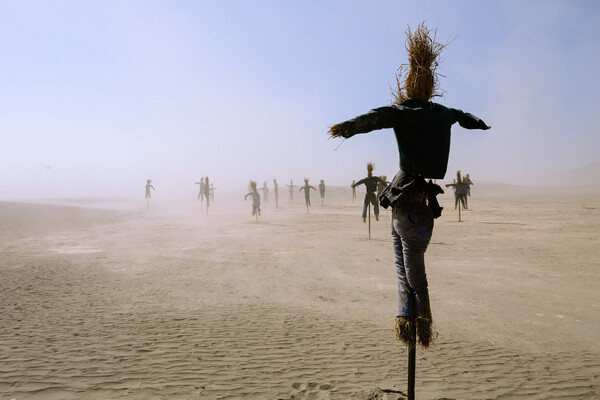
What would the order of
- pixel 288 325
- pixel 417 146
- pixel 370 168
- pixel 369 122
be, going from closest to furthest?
pixel 369 122, pixel 417 146, pixel 288 325, pixel 370 168

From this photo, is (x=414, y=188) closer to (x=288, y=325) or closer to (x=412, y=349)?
(x=412, y=349)

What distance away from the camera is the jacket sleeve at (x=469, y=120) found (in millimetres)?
3402

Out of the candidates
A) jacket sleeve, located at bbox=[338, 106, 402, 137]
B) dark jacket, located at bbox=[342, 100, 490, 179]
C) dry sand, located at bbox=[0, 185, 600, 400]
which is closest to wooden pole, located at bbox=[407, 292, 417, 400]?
dry sand, located at bbox=[0, 185, 600, 400]

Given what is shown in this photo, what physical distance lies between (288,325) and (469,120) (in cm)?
403

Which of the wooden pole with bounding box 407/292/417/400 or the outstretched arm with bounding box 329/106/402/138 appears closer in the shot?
Result: the outstretched arm with bounding box 329/106/402/138

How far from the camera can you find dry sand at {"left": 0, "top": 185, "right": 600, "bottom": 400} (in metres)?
4.03

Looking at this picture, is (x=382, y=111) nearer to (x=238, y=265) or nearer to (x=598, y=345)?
(x=598, y=345)

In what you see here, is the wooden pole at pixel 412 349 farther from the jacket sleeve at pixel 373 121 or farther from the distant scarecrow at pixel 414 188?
the jacket sleeve at pixel 373 121

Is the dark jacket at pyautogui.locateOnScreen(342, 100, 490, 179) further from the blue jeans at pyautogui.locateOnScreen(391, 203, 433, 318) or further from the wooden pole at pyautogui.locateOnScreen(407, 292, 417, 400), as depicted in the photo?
the wooden pole at pyautogui.locateOnScreen(407, 292, 417, 400)

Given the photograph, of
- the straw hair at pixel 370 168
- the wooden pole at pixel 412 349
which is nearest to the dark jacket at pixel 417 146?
the wooden pole at pixel 412 349

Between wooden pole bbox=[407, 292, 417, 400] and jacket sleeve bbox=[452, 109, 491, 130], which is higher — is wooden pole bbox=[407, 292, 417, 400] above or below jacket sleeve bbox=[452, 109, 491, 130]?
below

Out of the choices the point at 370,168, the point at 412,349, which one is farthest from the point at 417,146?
the point at 370,168

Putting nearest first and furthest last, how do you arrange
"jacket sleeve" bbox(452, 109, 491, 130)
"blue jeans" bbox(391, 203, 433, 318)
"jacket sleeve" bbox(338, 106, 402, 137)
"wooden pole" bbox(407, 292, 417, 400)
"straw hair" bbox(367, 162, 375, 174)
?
"jacket sleeve" bbox(338, 106, 402, 137) < "blue jeans" bbox(391, 203, 433, 318) < "wooden pole" bbox(407, 292, 417, 400) < "jacket sleeve" bbox(452, 109, 491, 130) < "straw hair" bbox(367, 162, 375, 174)

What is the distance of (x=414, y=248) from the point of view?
119 inches
